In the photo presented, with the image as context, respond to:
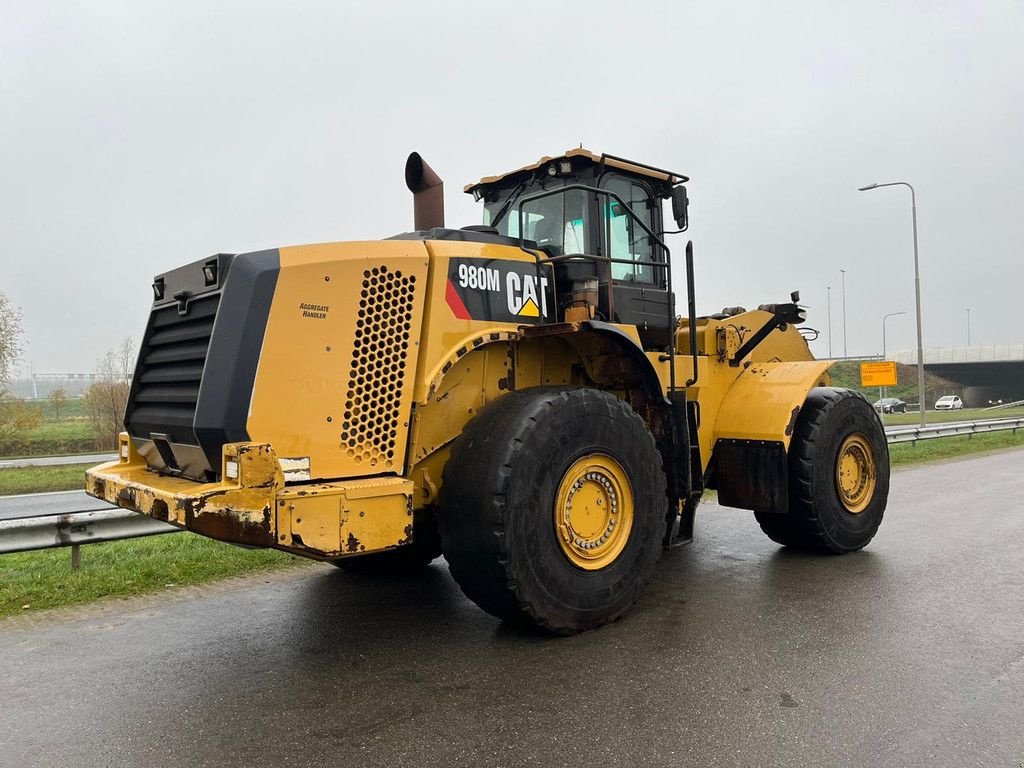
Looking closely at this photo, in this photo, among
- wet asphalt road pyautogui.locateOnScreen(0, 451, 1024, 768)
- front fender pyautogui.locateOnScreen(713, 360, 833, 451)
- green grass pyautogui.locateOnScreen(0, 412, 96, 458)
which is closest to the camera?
wet asphalt road pyautogui.locateOnScreen(0, 451, 1024, 768)

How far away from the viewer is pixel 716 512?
9.10 meters

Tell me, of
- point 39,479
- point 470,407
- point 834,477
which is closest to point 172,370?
point 470,407

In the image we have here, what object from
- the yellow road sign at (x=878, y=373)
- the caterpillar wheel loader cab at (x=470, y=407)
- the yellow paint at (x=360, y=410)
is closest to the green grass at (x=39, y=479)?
the caterpillar wheel loader cab at (x=470, y=407)

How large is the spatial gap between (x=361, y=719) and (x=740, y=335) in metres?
4.65

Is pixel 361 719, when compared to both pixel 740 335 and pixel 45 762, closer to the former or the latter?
pixel 45 762

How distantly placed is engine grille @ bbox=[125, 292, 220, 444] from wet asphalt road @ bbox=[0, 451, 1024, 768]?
1.28 m

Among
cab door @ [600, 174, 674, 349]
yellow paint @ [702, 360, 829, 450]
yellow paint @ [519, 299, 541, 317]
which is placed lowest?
yellow paint @ [702, 360, 829, 450]

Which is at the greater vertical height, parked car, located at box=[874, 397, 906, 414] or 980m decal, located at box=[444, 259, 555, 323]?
980m decal, located at box=[444, 259, 555, 323]

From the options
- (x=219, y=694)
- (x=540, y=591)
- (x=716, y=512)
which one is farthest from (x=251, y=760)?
(x=716, y=512)

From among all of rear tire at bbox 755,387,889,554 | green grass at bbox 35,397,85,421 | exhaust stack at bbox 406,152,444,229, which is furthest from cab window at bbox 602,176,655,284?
green grass at bbox 35,397,85,421

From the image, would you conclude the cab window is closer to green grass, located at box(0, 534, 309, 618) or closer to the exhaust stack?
the exhaust stack

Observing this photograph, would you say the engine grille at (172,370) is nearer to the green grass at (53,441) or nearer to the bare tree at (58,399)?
the green grass at (53,441)

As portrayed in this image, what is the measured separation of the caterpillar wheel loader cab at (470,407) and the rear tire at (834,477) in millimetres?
41

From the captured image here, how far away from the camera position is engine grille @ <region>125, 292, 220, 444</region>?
4.04 metres
